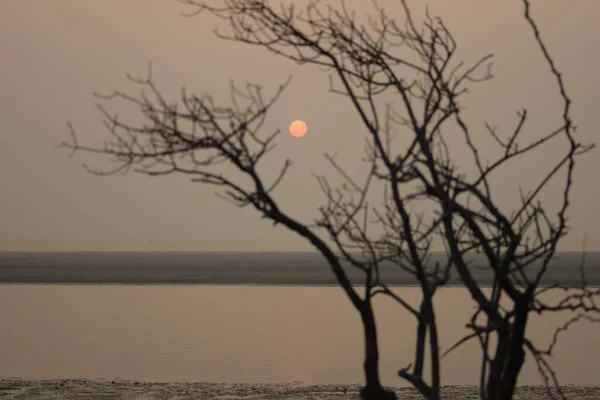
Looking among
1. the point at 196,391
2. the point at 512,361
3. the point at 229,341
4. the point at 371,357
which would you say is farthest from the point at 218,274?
the point at 512,361

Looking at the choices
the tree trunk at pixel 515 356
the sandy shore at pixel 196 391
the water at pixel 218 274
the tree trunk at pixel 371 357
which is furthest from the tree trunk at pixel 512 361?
the water at pixel 218 274

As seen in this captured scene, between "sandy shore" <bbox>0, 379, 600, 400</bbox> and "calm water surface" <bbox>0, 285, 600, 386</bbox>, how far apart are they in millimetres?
1348

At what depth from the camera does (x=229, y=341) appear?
24.5 meters

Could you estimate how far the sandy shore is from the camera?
15.0 meters

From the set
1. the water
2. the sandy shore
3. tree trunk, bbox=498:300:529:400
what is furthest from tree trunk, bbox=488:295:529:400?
the water

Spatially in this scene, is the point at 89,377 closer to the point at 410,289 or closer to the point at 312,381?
the point at 312,381

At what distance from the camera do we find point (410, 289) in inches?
1897

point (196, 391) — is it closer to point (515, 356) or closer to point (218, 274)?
point (515, 356)

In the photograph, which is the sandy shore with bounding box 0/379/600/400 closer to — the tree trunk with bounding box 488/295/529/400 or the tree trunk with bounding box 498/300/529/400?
the tree trunk with bounding box 488/295/529/400

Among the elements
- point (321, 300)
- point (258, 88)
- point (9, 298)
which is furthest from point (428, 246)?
point (9, 298)

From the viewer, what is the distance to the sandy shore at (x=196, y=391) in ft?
49.3

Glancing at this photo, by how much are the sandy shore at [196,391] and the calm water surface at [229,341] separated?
135 centimetres

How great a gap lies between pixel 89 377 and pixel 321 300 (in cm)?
2403

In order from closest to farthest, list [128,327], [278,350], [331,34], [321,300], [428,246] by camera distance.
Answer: [331,34], [428,246], [278,350], [128,327], [321,300]
